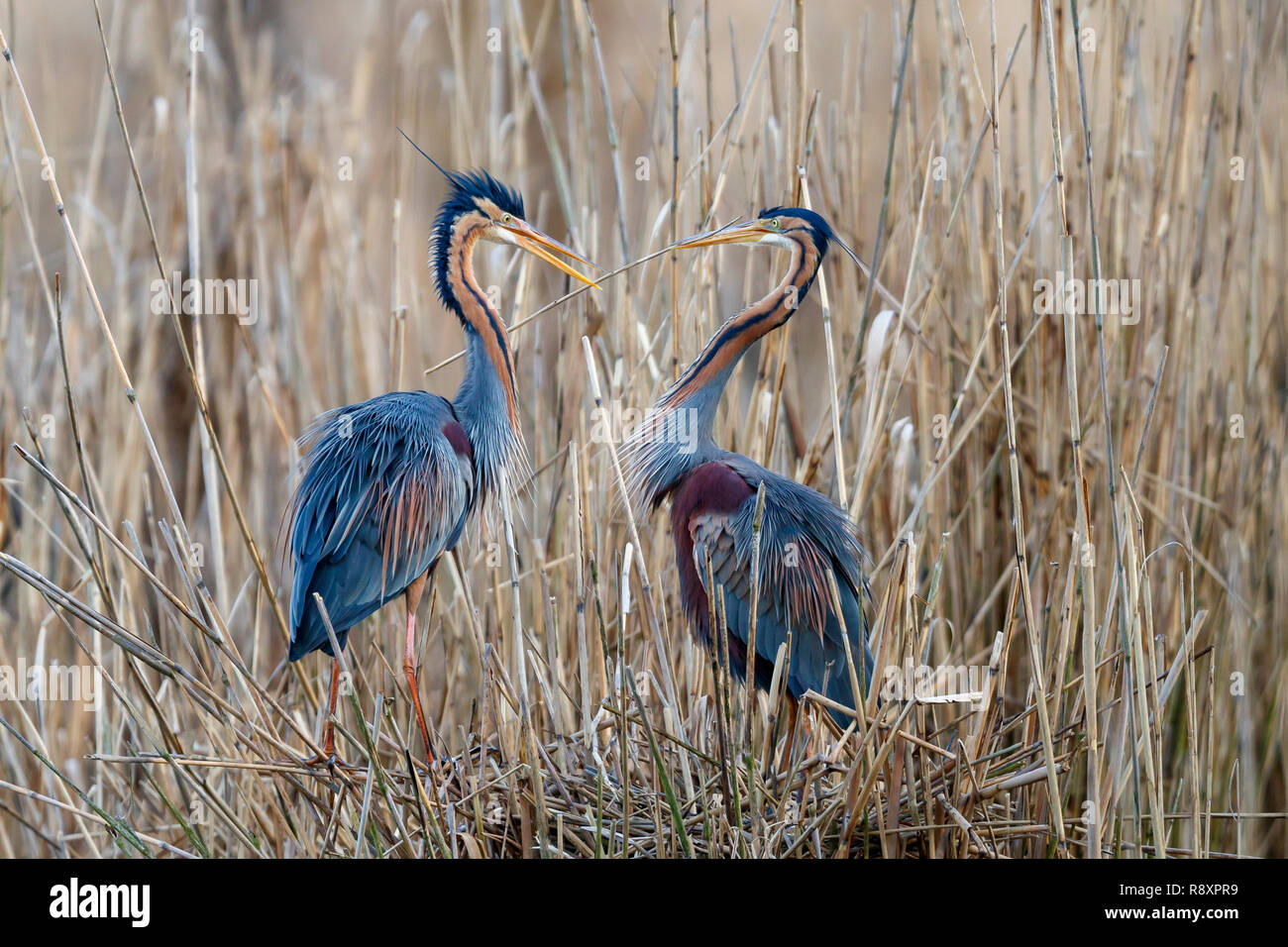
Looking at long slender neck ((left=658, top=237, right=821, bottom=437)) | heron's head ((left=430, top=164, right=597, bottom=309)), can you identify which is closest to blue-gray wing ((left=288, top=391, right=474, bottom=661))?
heron's head ((left=430, top=164, right=597, bottom=309))

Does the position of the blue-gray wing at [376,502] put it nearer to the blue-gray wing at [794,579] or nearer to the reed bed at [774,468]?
the reed bed at [774,468]

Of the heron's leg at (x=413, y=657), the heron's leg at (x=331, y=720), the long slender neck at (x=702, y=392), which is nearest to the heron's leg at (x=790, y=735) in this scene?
the long slender neck at (x=702, y=392)

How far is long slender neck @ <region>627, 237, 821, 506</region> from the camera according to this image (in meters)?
1.35

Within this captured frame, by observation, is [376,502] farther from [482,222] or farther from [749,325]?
[749,325]

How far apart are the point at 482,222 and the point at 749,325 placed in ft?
1.21

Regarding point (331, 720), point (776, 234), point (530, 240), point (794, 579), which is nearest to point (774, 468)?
point (794, 579)

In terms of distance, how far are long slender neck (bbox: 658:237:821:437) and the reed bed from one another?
0.22ft

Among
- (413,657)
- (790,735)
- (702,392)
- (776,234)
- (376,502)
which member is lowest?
(790,735)

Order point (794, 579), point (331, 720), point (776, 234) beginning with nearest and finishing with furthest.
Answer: point (331, 720) → point (776, 234) → point (794, 579)

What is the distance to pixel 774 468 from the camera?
1532mm
